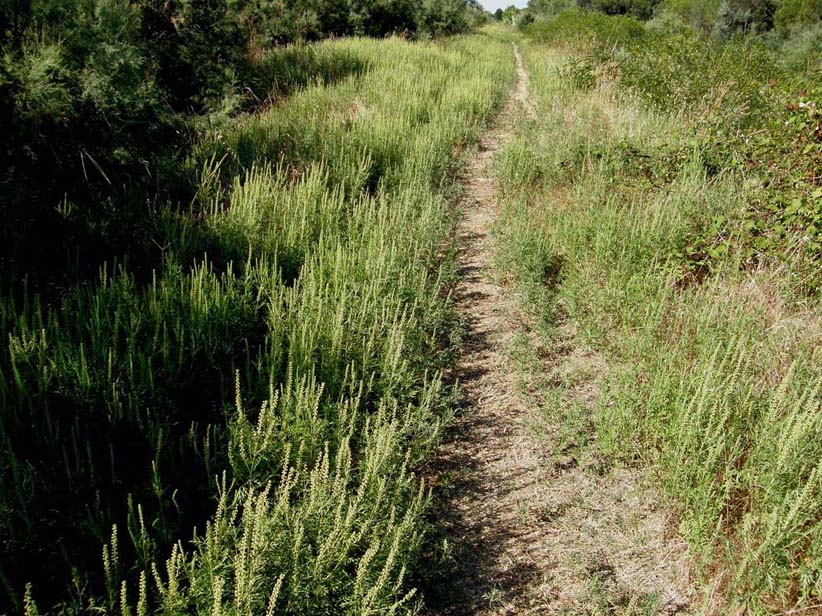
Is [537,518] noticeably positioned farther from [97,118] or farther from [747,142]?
[97,118]

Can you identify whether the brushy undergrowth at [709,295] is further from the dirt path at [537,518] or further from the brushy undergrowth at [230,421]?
the brushy undergrowth at [230,421]

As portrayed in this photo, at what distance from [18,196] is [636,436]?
4.22m

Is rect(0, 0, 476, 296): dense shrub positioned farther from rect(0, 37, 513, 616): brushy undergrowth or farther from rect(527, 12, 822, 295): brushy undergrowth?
rect(527, 12, 822, 295): brushy undergrowth

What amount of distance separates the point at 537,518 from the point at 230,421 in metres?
1.56

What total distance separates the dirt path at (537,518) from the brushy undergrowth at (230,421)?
0.85 feet

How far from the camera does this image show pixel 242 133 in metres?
6.18

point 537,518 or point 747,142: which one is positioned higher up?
point 747,142

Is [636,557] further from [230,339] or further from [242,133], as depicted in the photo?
[242,133]

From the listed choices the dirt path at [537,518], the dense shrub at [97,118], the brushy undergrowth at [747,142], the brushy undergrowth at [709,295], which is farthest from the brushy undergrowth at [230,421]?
the brushy undergrowth at [747,142]

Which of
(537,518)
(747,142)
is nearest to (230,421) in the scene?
(537,518)

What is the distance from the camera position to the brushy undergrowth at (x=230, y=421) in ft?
5.74

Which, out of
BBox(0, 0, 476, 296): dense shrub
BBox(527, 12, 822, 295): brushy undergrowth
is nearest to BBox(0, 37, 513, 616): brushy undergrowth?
BBox(0, 0, 476, 296): dense shrub

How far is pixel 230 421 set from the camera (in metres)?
2.42

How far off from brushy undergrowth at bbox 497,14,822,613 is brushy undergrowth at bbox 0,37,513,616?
115 centimetres
